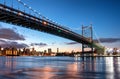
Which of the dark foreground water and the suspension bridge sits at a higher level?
the suspension bridge

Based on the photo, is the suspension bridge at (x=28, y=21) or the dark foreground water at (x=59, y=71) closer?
the dark foreground water at (x=59, y=71)

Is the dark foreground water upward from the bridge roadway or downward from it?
downward

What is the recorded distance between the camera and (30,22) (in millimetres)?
43188

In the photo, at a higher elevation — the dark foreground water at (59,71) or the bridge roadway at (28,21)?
the bridge roadway at (28,21)

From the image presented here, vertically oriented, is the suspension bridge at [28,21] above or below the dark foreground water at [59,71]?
above

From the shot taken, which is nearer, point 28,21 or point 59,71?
point 59,71

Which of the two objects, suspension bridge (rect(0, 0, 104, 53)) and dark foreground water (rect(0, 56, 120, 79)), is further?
suspension bridge (rect(0, 0, 104, 53))

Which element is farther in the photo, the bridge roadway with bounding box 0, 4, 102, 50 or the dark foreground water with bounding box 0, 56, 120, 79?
the bridge roadway with bounding box 0, 4, 102, 50

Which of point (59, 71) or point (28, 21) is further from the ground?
point (28, 21)

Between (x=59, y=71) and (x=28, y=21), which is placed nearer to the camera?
(x=59, y=71)

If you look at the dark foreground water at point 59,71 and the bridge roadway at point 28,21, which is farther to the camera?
the bridge roadway at point 28,21

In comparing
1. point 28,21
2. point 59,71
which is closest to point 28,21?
point 28,21

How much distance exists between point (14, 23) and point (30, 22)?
10.4 feet

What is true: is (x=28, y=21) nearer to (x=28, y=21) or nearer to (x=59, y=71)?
(x=28, y=21)
